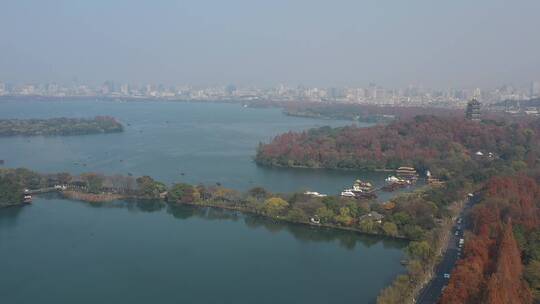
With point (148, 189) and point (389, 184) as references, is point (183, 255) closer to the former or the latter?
point (148, 189)

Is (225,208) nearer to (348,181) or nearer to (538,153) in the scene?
(348,181)

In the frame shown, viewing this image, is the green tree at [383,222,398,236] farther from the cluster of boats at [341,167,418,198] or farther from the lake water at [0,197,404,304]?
the cluster of boats at [341,167,418,198]

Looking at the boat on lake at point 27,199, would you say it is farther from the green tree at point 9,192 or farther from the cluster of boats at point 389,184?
the cluster of boats at point 389,184

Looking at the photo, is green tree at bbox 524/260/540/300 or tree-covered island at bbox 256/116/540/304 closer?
tree-covered island at bbox 256/116/540/304

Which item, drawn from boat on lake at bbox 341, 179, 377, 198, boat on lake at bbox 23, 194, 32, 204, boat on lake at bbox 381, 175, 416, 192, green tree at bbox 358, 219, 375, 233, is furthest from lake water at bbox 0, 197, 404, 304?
boat on lake at bbox 381, 175, 416, 192

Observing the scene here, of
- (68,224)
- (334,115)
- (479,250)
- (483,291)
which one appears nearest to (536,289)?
(479,250)
